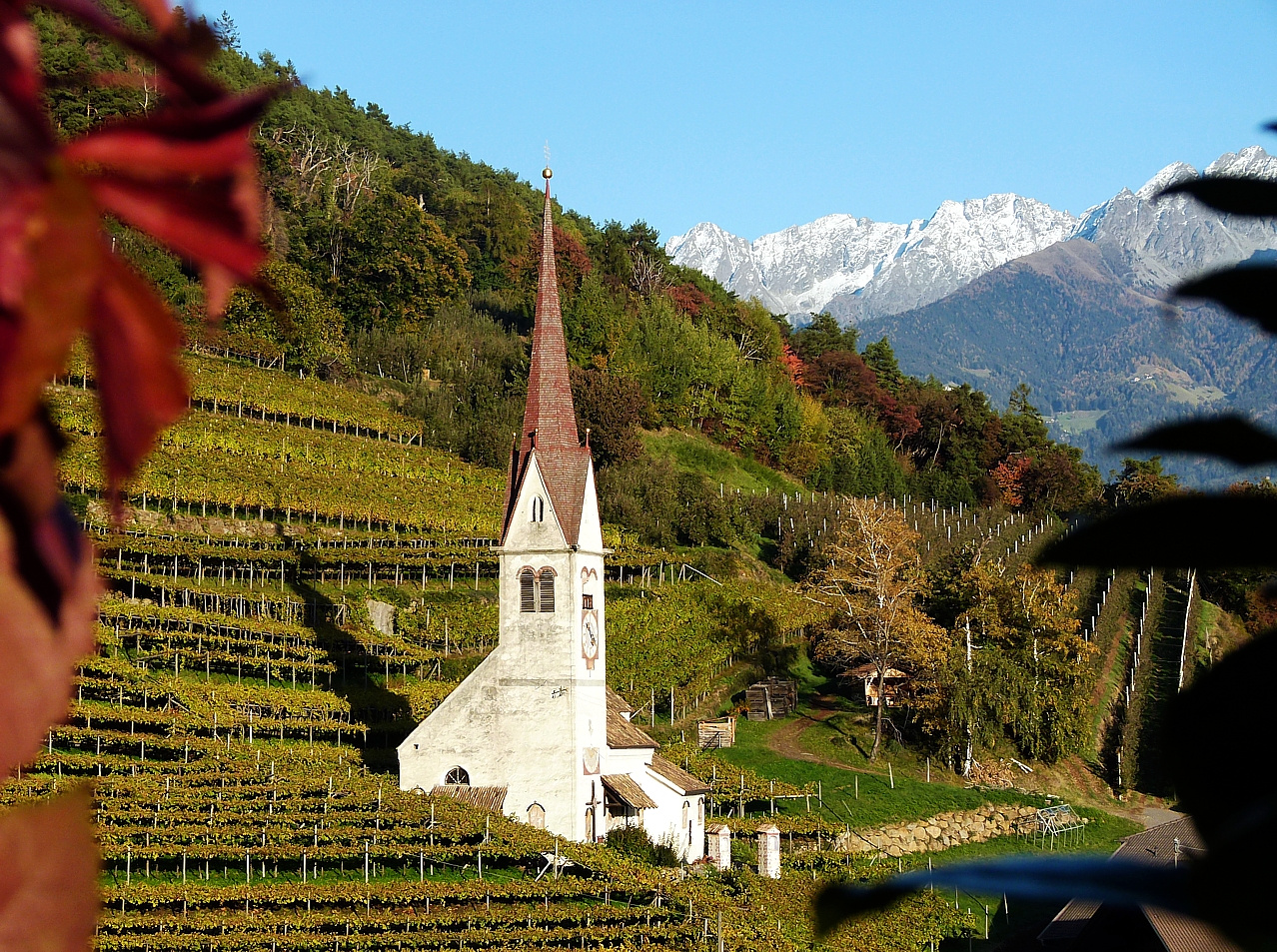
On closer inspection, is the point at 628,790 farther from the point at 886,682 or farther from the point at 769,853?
the point at 886,682

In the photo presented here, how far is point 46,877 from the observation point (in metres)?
0.78

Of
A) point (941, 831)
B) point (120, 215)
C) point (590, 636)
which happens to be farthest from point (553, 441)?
point (120, 215)

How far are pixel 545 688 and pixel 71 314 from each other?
27.1 meters

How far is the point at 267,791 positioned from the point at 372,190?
6628 centimetres

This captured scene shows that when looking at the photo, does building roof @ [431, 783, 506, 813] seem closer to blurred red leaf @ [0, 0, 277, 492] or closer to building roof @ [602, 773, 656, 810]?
building roof @ [602, 773, 656, 810]

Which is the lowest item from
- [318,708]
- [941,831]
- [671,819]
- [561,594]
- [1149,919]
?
[941,831]

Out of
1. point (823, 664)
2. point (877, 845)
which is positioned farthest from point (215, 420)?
point (877, 845)

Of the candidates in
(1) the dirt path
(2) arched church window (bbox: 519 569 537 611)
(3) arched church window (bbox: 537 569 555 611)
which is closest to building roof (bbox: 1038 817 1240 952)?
(1) the dirt path

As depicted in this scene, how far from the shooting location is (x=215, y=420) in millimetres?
45438

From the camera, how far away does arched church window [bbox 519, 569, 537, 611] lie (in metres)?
27.8

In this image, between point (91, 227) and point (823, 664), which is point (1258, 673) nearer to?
point (91, 227)

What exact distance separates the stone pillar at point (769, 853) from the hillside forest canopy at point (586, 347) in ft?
82.6

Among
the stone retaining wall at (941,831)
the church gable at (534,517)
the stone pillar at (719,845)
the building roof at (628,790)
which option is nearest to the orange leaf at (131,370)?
the church gable at (534,517)

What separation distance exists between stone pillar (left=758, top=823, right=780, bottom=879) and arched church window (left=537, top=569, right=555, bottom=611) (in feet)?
21.2
